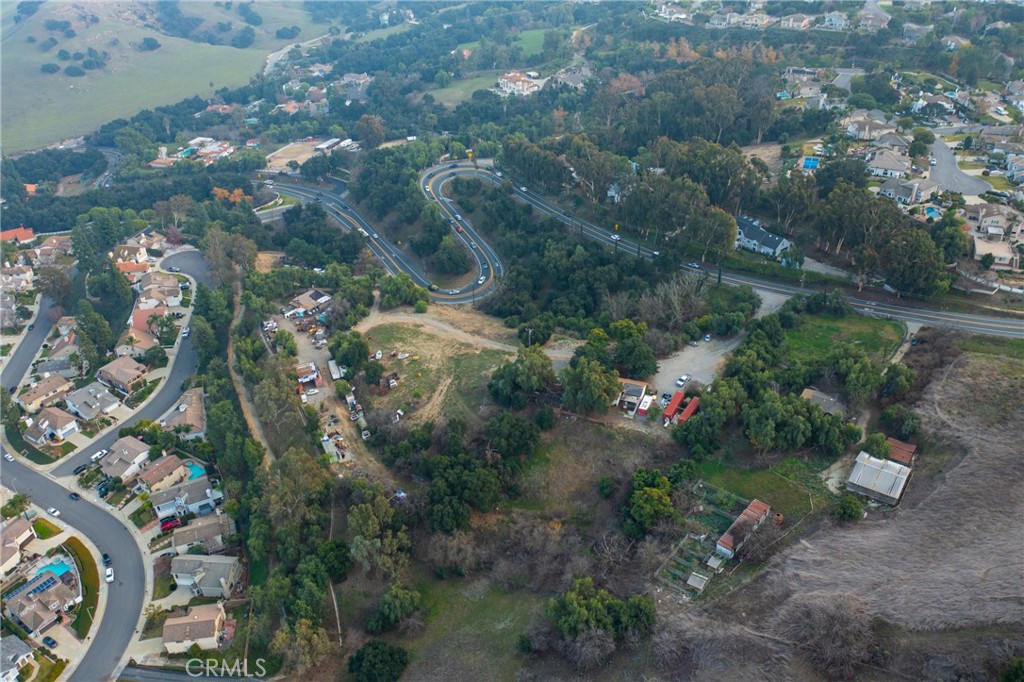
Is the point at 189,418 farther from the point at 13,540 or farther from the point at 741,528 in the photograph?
the point at 741,528

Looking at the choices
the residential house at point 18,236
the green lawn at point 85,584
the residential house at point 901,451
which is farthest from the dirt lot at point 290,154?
the residential house at point 901,451

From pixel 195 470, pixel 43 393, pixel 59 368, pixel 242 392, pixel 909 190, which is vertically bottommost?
pixel 59 368

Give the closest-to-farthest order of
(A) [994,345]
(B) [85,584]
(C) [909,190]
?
(B) [85,584]
(A) [994,345]
(C) [909,190]

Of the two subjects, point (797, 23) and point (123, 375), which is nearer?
→ point (123, 375)

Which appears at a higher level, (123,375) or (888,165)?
(888,165)

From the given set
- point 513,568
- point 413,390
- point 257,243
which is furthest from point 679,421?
point 257,243

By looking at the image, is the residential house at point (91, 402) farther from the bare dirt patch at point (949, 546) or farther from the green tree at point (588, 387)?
the bare dirt patch at point (949, 546)

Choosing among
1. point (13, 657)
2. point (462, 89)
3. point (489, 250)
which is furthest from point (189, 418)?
point (462, 89)

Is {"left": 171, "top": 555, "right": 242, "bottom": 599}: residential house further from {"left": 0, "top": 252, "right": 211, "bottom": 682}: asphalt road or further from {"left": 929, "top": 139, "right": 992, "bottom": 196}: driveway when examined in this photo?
{"left": 929, "top": 139, "right": 992, "bottom": 196}: driveway
